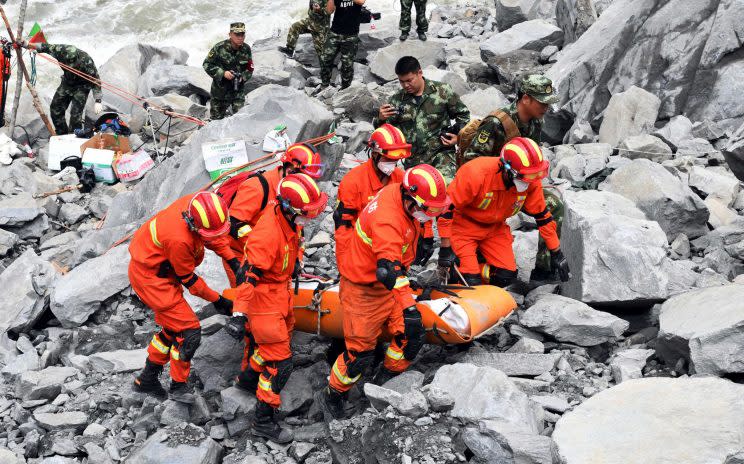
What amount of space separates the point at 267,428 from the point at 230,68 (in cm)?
A: 625

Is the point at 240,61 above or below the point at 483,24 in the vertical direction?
above

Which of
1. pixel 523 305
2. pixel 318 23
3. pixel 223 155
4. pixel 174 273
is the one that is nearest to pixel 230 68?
pixel 223 155

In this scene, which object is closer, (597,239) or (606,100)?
(597,239)

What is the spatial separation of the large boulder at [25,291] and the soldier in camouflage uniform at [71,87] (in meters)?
4.19

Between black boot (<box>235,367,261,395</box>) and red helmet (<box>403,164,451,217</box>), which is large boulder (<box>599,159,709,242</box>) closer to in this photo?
red helmet (<box>403,164,451,217</box>)

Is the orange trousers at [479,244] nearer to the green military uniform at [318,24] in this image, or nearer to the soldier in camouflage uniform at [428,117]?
the soldier in camouflage uniform at [428,117]

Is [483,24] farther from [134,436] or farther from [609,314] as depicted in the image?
[134,436]

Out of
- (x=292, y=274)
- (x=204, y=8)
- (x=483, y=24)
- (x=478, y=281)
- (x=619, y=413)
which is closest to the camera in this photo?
(x=619, y=413)

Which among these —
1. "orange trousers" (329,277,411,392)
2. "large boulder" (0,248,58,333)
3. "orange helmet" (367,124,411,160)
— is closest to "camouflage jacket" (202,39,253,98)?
"large boulder" (0,248,58,333)

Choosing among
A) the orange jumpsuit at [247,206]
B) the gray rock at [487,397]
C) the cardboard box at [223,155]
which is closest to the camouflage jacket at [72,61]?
the cardboard box at [223,155]

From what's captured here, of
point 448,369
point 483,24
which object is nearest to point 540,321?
point 448,369

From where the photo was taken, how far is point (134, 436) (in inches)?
219

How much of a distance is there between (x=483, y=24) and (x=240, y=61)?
24.3 ft

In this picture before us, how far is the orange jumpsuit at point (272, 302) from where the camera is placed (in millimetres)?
Answer: 5129
